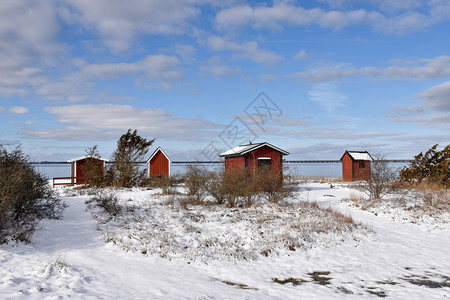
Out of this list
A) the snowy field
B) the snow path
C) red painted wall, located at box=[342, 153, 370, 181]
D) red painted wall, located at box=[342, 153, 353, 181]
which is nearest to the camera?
the snow path

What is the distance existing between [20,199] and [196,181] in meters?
6.99

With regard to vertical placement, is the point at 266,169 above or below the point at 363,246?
above

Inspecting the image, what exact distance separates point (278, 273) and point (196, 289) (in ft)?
7.42

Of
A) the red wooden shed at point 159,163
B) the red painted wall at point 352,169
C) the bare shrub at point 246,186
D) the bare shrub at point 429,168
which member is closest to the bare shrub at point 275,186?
the bare shrub at point 246,186

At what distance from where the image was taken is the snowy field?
6.81m

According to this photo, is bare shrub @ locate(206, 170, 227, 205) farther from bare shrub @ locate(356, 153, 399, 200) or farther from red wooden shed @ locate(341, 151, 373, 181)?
red wooden shed @ locate(341, 151, 373, 181)

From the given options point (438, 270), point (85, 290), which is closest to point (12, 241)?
point (85, 290)

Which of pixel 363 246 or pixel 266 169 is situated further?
pixel 266 169

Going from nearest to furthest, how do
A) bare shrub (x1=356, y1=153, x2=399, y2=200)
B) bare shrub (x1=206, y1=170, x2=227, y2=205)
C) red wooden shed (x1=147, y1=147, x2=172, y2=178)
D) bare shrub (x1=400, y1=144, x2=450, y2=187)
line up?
bare shrub (x1=206, y1=170, x2=227, y2=205), bare shrub (x1=356, y1=153, x2=399, y2=200), bare shrub (x1=400, y1=144, x2=450, y2=187), red wooden shed (x1=147, y1=147, x2=172, y2=178)

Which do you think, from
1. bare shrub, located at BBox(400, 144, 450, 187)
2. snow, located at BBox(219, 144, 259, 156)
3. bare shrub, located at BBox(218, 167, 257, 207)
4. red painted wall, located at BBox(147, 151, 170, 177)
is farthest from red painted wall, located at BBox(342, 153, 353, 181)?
bare shrub, located at BBox(218, 167, 257, 207)

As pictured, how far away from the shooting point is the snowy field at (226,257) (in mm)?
6812

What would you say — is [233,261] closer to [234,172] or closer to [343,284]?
[343,284]

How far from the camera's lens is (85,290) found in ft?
21.7

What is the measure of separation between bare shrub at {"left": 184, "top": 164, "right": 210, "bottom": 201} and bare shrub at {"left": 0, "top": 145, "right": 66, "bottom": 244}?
5.36 metres
